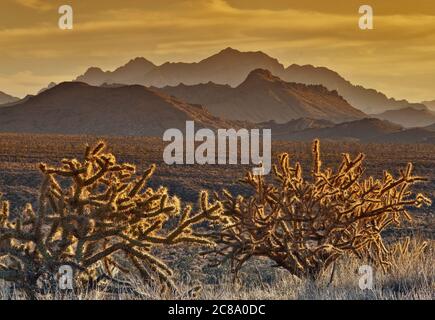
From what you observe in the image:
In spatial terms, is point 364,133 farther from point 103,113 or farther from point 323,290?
point 323,290

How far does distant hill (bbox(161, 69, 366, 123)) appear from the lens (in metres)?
176

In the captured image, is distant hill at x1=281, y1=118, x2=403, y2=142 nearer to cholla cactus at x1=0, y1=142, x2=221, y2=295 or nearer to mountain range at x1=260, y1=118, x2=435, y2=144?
mountain range at x1=260, y1=118, x2=435, y2=144

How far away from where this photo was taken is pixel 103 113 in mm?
115875

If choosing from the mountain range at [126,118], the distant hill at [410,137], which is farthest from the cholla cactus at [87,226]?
the mountain range at [126,118]

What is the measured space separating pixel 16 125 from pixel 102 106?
1502 centimetres

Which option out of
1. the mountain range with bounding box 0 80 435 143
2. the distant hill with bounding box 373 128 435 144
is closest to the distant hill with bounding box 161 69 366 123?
the mountain range with bounding box 0 80 435 143

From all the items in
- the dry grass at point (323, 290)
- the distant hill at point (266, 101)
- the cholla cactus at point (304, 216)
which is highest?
the distant hill at point (266, 101)

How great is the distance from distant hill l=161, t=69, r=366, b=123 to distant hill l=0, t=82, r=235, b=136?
49676 mm

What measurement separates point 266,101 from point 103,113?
2889 inches

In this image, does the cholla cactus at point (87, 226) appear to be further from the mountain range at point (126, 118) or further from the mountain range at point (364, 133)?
the mountain range at point (364, 133)

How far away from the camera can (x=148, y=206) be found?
5457 mm

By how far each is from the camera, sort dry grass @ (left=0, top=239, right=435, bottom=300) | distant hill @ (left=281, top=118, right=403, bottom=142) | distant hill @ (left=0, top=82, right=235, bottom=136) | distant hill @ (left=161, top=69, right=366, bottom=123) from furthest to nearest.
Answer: distant hill @ (left=161, top=69, right=366, bottom=123) < distant hill @ (left=281, top=118, right=403, bottom=142) < distant hill @ (left=0, top=82, right=235, bottom=136) < dry grass @ (left=0, top=239, right=435, bottom=300)

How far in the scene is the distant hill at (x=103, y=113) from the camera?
358 ft

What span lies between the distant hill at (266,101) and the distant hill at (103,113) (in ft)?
163
